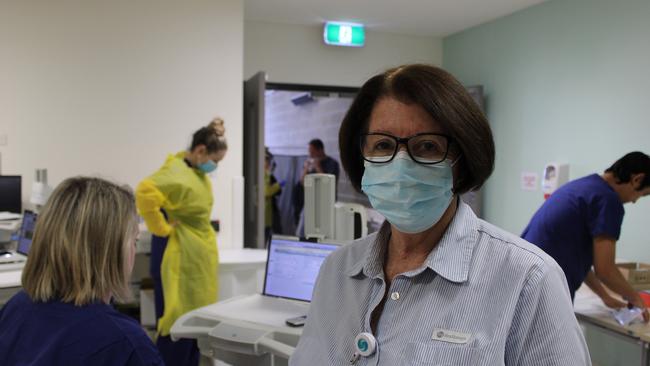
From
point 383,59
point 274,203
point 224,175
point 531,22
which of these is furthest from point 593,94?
point 274,203

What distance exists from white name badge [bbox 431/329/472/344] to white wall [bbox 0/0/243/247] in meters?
3.43

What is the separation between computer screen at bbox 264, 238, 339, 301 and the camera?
222cm

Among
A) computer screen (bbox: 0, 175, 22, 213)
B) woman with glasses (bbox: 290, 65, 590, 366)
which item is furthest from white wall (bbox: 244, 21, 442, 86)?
woman with glasses (bbox: 290, 65, 590, 366)

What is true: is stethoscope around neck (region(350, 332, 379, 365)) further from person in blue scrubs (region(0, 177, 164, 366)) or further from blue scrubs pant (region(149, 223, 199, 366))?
blue scrubs pant (region(149, 223, 199, 366))

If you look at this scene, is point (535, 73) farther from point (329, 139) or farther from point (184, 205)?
point (184, 205)

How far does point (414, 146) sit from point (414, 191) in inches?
3.4

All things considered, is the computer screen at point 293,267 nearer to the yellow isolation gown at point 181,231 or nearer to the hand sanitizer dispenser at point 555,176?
the yellow isolation gown at point 181,231

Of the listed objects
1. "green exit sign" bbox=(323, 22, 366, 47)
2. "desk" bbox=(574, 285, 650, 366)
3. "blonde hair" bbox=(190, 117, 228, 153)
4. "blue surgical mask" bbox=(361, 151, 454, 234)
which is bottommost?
"desk" bbox=(574, 285, 650, 366)

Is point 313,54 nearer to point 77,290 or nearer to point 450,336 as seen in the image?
point 77,290

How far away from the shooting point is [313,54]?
512 centimetres

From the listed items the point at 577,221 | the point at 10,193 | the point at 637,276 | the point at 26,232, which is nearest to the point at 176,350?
the point at 26,232

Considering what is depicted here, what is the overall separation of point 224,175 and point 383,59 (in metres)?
2.18

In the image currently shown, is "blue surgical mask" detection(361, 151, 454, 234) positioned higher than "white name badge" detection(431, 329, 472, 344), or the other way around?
"blue surgical mask" detection(361, 151, 454, 234)

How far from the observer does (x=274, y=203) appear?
Answer: 5605 mm
